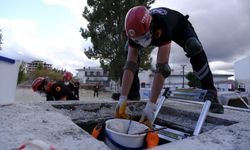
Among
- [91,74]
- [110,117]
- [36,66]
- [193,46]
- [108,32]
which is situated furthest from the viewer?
[91,74]

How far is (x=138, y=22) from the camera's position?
1.71 m

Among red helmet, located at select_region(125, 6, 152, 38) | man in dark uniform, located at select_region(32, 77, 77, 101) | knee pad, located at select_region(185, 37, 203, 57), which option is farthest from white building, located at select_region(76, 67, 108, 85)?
red helmet, located at select_region(125, 6, 152, 38)

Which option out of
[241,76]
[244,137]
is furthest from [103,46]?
[244,137]

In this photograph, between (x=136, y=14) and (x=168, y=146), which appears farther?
(x=136, y=14)

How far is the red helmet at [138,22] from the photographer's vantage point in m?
1.72

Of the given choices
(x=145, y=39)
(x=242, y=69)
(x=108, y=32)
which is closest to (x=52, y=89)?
(x=145, y=39)

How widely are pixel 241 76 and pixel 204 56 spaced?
2111 centimetres

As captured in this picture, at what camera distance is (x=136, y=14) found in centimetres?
174

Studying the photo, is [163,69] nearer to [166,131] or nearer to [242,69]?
[166,131]

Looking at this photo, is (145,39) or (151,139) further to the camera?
(145,39)

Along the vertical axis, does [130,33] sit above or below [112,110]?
above

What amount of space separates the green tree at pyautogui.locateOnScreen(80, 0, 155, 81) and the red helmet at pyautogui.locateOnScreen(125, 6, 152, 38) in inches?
576

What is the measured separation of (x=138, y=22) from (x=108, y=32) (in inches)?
619

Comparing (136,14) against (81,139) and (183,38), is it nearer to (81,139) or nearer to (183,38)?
(183,38)
